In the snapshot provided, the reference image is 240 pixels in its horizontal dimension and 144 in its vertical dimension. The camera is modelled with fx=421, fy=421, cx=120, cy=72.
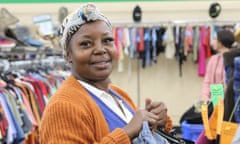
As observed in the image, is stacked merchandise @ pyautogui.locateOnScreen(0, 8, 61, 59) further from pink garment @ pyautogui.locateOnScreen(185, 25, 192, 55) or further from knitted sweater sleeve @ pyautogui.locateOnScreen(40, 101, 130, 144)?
pink garment @ pyautogui.locateOnScreen(185, 25, 192, 55)

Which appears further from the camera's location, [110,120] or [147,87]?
[147,87]

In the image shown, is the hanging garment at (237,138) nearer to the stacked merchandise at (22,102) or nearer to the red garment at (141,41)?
the stacked merchandise at (22,102)

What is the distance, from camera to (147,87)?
778 cm


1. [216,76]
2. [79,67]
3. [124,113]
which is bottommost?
[216,76]

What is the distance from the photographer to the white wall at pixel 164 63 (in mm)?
7648

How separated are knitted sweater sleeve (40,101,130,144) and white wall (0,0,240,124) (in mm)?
6249

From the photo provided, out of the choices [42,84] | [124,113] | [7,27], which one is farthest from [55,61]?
[124,113]

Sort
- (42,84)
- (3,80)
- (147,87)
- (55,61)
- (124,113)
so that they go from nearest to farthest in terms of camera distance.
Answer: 1. (124,113)
2. (3,80)
3. (42,84)
4. (55,61)
5. (147,87)

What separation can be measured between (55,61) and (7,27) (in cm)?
105

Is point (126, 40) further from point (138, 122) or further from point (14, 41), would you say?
point (138, 122)

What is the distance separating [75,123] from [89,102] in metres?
0.11

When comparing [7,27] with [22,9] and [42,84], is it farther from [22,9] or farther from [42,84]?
[22,9]

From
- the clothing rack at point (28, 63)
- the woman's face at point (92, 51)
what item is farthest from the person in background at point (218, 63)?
the woman's face at point (92, 51)

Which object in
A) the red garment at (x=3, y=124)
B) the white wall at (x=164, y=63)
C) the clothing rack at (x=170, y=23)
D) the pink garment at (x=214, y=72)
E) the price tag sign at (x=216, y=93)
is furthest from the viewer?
the white wall at (x=164, y=63)
